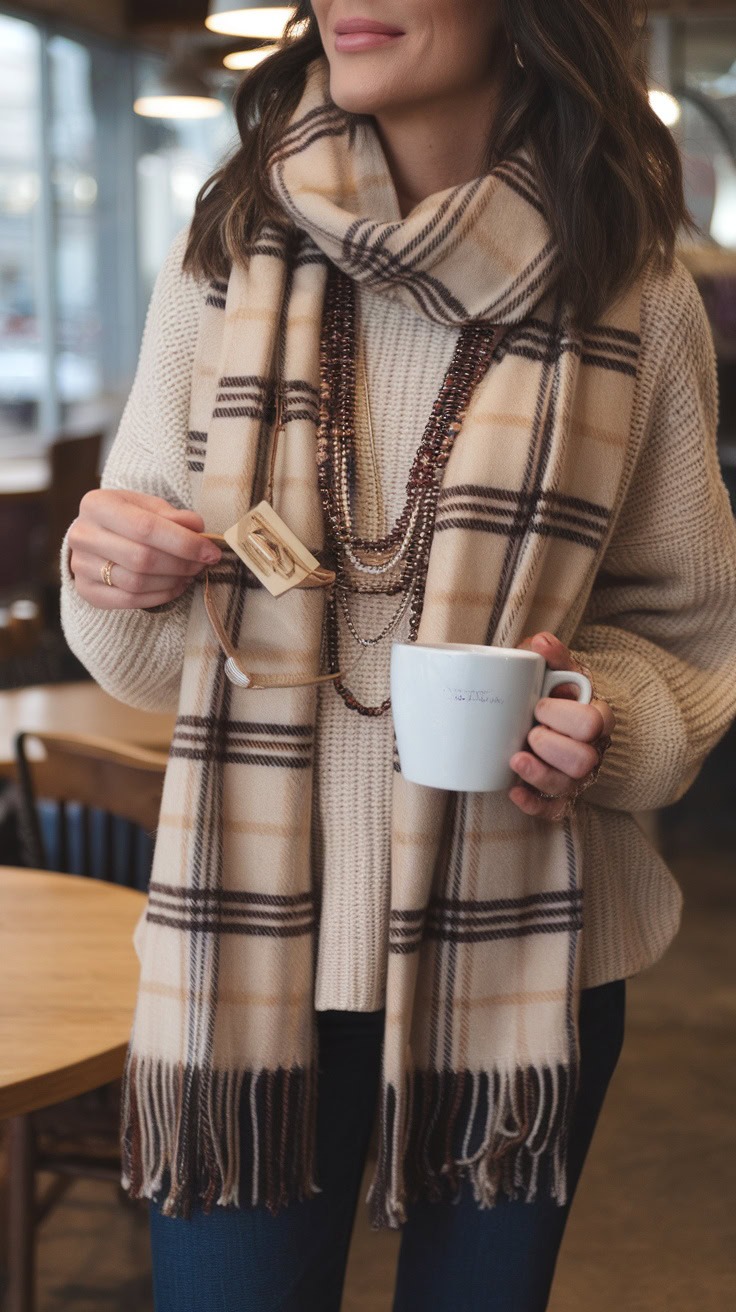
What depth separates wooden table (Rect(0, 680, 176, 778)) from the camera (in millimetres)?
2471

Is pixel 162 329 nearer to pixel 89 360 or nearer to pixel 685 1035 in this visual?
pixel 685 1035

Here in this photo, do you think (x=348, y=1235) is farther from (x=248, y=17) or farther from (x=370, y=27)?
(x=248, y=17)

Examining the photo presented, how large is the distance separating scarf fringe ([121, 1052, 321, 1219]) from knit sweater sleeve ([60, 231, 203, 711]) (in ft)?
0.96

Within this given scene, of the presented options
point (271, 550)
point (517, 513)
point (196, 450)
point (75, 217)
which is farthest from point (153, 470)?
point (75, 217)

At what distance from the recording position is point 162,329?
3.32 feet

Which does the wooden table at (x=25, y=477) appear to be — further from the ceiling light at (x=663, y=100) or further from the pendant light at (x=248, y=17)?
the ceiling light at (x=663, y=100)

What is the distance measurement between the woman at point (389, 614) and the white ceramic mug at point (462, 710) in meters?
0.06

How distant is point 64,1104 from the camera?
1808mm

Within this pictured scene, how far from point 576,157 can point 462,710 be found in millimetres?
441

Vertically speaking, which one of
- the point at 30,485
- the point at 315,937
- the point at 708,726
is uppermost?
the point at 708,726

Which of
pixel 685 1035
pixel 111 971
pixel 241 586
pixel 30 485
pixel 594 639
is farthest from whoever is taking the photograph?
pixel 30 485

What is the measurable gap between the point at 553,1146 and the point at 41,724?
1799 mm

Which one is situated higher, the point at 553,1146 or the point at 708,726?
the point at 708,726

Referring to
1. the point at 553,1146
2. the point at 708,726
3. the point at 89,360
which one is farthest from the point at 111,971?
the point at 89,360
